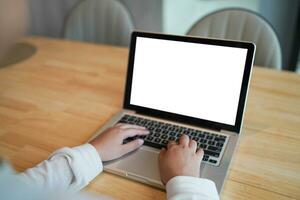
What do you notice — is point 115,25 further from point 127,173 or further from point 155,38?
point 127,173

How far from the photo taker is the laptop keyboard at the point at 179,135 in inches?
29.7

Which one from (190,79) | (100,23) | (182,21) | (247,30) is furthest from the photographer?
(182,21)

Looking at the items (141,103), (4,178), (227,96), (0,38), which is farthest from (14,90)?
(4,178)

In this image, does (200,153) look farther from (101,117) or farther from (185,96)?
(101,117)

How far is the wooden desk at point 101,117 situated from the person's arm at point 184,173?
0.18 feet

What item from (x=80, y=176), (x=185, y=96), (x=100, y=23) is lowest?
(x=80, y=176)

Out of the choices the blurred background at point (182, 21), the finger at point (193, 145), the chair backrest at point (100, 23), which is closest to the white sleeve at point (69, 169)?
the finger at point (193, 145)

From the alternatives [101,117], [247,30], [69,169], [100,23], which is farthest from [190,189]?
[100,23]

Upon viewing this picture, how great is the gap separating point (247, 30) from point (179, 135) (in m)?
0.77

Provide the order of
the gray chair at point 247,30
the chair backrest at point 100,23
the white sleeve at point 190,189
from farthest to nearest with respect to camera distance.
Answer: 1. the chair backrest at point 100,23
2. the gray chair at point 247,30
3. the white sleeve at point 190,189

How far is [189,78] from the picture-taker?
0.86 m

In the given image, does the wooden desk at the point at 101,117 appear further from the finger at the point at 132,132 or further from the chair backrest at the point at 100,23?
the chair backrest at the point at 100,23

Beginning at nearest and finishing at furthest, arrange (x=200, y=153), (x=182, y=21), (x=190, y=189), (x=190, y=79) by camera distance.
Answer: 1. (x=190, y=189)
2. (x=200, y=153)
3. (x=190, y=79)
4. (x=182, y=21)

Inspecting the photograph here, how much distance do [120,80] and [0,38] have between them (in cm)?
48
